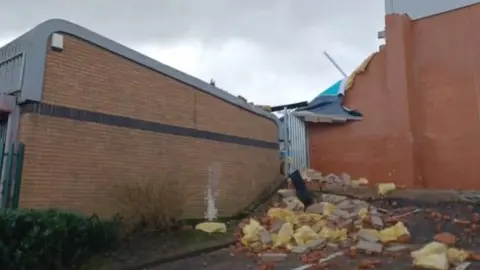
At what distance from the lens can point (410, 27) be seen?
46.3 ft

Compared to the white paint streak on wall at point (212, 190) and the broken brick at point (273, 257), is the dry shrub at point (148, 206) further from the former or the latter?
the broken brick at point (273, 257)

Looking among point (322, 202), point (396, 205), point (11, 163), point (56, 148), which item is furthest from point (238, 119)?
point (11, 163)

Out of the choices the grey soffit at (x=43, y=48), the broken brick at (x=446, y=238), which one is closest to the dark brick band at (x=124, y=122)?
the grey soffit at (x=43, y=48)

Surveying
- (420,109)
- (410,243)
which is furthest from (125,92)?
(420,109)

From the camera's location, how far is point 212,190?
1111 centimetres

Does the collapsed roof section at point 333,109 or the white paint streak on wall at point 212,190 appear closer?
the white paint streak on wall at point 212,190

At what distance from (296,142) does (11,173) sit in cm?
960

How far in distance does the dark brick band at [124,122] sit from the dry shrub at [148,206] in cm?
133

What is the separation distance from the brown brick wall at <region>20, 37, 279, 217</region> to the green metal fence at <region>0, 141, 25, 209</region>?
0.13m

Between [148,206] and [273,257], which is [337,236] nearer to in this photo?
[273,257]

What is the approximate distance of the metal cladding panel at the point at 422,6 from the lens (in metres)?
13.4

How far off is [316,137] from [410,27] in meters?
4.80

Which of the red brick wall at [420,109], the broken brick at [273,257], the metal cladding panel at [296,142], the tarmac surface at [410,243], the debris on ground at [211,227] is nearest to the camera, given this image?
the tarmac surface at [410,243]

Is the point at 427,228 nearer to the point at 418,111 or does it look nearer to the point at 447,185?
the point at 447,185
